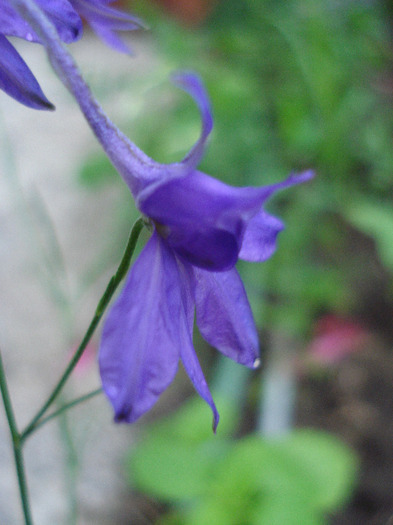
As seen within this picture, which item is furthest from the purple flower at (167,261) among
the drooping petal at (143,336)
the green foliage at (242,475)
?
the green foliage at (242,475)

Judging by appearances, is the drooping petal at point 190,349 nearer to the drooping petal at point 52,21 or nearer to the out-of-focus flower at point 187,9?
the drooping petal at point 52,21

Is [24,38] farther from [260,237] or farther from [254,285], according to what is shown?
[254,285]

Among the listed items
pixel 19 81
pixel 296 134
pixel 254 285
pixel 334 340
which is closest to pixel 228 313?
pixel 19 81

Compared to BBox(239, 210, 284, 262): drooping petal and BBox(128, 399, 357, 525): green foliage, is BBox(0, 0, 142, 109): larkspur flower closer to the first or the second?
BBox(239, 210, 284, 262): drooping petal

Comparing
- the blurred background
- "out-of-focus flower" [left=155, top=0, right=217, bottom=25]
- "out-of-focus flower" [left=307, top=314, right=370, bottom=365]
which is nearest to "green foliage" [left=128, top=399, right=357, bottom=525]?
the blurred background

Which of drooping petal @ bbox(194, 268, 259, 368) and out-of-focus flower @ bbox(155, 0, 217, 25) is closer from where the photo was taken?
drooping petal @ bbox(194, 268, 259, 368)
